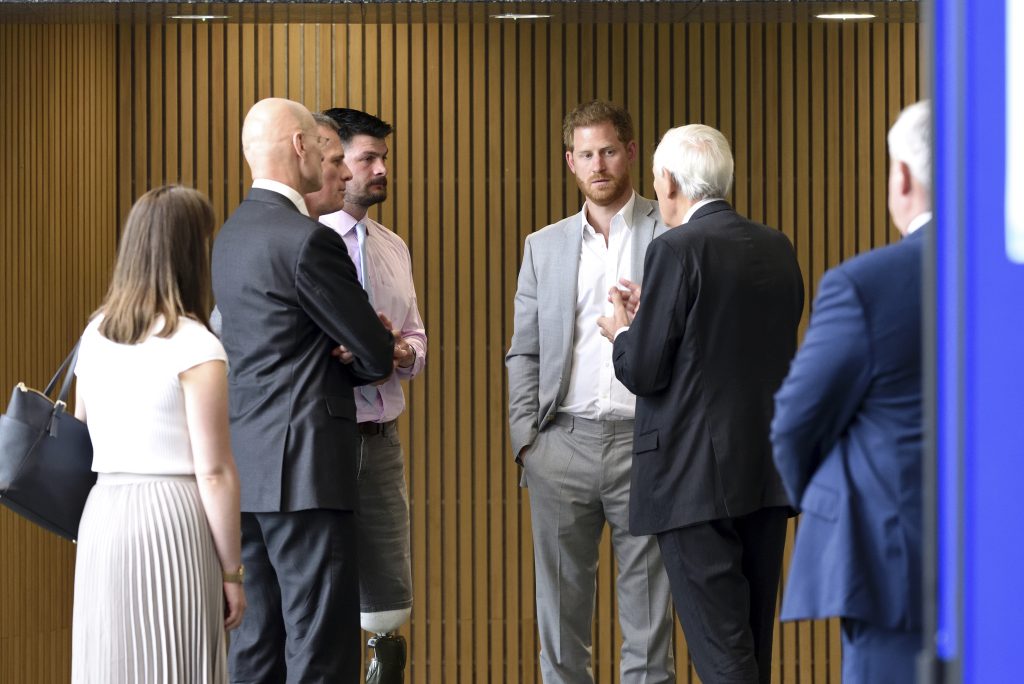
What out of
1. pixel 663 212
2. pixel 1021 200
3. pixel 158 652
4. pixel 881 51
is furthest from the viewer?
pixel 881 51

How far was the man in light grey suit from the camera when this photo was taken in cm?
415

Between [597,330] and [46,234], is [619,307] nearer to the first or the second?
[597,330]

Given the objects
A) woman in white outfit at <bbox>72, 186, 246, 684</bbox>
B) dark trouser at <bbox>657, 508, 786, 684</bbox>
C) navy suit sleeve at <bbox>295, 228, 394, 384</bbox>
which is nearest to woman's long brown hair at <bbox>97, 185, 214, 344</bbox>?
woman in white outfit at <bbox>72, 186, 246, 684</bbox>

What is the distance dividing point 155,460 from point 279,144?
1028 mm

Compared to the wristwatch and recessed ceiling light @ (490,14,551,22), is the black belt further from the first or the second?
recessed ceiling light @ (490,14,551,22)

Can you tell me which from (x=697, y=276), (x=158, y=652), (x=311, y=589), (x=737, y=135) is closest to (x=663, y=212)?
(x=697, y=276)

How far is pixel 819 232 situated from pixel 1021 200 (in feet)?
13.6

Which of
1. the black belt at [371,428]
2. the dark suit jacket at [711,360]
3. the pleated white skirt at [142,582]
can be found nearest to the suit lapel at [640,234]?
the dark suit jacket at [711,360]

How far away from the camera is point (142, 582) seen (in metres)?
2.88

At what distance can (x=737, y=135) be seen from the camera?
19.1 feet

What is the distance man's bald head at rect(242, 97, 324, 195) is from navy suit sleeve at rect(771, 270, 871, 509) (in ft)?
5.41

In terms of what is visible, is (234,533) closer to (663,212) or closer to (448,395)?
(663,212)

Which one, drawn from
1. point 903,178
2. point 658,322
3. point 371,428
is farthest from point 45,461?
point 903,178

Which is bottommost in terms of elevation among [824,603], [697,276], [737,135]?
[824,603]
